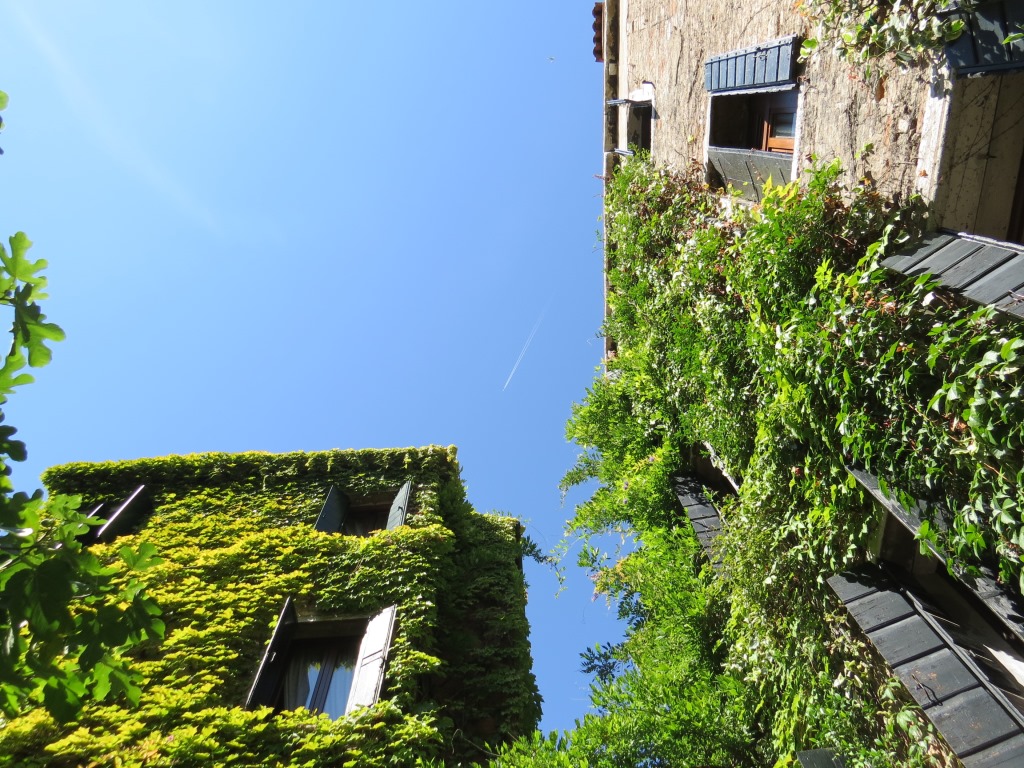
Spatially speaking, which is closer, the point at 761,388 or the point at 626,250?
the point at 761,388

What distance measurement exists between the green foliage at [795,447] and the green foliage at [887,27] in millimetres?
792

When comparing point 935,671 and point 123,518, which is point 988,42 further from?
point 123,518

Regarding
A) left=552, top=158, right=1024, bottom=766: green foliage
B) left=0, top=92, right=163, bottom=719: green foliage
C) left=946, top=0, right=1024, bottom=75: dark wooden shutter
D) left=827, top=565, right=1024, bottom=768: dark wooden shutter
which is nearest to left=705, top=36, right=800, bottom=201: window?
left=552, top=158, right=1024, bottom=766: green foliage

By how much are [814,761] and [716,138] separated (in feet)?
19.7

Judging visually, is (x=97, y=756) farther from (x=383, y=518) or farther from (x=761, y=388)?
(x=761, y=388)

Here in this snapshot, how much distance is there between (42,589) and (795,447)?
181 inches

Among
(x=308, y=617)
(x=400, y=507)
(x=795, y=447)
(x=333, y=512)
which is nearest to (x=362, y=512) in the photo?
(x=333, y=512)

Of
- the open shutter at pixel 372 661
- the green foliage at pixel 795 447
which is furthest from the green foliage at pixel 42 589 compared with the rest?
the green foliage at pixel 795 447

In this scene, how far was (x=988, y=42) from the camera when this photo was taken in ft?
9.90

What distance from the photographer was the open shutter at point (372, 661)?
5.09 meters

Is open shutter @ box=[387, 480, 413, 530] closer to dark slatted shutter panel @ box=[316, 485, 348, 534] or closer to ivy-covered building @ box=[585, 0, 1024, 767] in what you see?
dark slatted shutter panel @ box=[316, 485, 348, 534]

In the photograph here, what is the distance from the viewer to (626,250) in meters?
8.17

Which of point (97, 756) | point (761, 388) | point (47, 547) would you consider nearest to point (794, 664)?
point (761, 388)

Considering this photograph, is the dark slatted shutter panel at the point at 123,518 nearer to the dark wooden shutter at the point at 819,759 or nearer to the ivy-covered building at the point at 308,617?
the ivy-covered building at the point at 308,617
